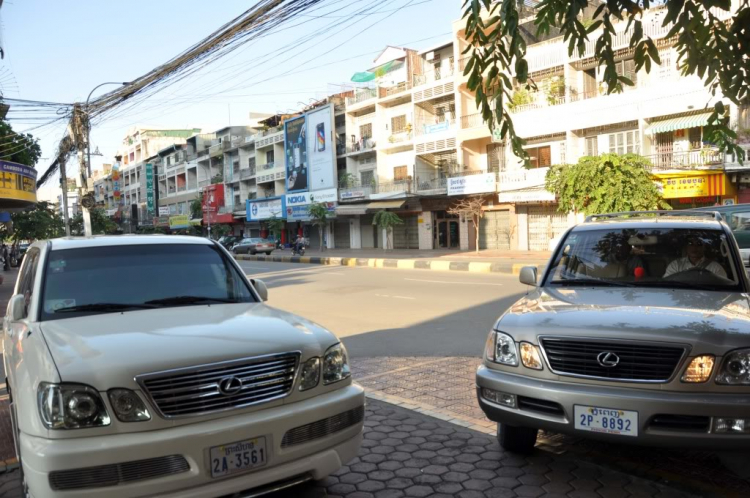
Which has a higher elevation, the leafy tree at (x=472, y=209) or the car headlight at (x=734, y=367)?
the leafy tree at (x=472, y=209)

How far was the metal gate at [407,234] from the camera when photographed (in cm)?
4228

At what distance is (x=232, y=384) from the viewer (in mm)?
2971

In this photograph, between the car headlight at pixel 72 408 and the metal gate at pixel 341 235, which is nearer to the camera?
the car headlight at pixel 72 408

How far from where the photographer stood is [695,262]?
15.2 ft

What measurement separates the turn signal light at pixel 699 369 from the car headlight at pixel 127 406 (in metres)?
2.72

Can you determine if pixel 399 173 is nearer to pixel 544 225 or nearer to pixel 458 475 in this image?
pixel 544 225

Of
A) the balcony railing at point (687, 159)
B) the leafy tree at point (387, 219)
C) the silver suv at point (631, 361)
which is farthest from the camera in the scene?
the leafy tree at point (387, 219)

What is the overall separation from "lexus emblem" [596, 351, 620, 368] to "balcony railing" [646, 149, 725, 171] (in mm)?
24448

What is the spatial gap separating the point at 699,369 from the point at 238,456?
7.89ft

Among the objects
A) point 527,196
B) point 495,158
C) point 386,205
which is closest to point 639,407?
point 527,196

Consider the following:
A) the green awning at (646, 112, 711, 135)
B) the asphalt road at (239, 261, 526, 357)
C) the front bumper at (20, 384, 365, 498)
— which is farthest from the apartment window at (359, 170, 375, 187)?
the front bumper at (20, 384, 365, 498)

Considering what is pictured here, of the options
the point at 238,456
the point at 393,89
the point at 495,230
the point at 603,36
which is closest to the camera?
the point at 238,456

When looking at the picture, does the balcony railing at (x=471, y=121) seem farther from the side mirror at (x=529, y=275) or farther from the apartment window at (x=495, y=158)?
the side mirror at (x=529, y=275)

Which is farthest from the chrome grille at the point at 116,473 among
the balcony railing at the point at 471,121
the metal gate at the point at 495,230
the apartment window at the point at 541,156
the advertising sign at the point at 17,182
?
the balcony railing at the point at 471,121
